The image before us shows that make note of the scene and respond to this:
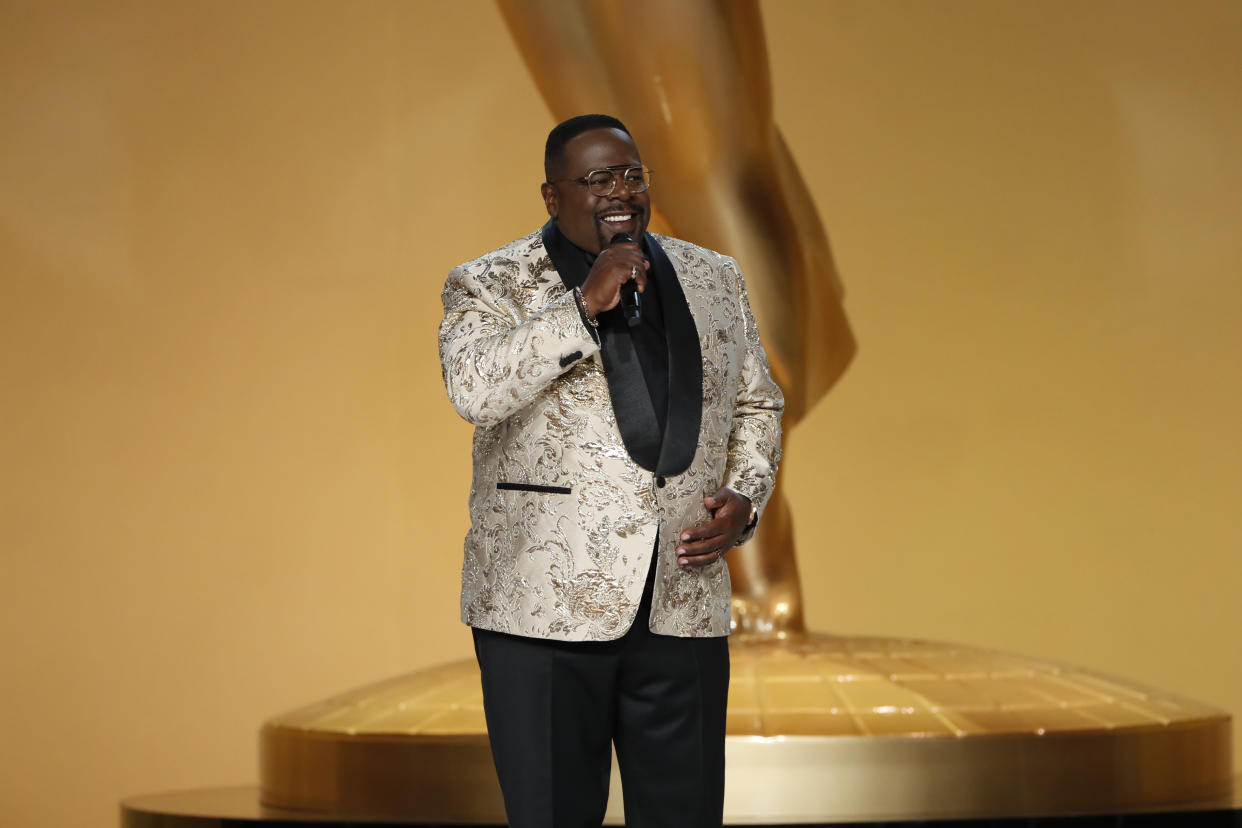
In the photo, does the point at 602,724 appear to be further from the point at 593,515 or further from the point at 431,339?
the point at 431,339

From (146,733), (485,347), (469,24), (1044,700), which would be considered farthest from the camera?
(469,24)

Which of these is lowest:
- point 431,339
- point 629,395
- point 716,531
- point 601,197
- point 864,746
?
→ point 864,746

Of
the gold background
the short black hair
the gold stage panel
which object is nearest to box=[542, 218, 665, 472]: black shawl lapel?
Result: the short black hair

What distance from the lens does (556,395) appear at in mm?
1222

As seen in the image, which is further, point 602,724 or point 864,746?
point 864,746

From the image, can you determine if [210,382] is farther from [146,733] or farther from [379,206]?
[146,733]

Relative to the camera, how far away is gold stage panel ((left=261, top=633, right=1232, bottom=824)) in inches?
86.0

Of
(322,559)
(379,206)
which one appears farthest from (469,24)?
(322,559)

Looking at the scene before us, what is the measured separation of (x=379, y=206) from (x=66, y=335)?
2.65 ft

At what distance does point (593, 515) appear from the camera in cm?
119

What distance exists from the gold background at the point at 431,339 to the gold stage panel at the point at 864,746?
1259mm

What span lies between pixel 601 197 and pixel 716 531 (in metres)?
0.28

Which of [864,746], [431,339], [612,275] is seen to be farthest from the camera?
[431,339]

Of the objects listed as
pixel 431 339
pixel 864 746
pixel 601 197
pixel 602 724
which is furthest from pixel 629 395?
pixel 431 339
